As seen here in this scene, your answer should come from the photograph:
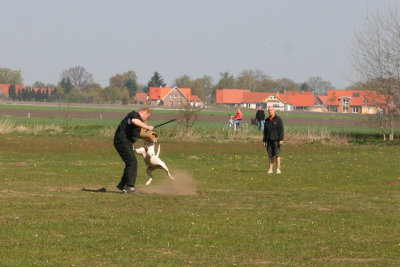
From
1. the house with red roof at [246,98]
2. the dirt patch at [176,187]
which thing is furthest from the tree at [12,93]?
the dirt patch at [176,187]

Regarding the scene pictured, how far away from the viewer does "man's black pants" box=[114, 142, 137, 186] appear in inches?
601

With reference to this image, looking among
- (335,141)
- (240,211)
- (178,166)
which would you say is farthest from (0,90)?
(240,211)

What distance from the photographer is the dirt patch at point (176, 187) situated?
1632cm

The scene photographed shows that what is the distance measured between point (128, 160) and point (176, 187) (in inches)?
89.0

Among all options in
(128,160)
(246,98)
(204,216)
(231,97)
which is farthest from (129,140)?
(231,97)

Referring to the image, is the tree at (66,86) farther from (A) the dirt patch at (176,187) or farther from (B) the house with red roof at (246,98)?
(A) the dirt patch at (176,187)

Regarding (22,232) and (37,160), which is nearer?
(22,232)

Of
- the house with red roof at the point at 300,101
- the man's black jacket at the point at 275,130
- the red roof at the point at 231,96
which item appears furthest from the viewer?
the red roof at the point at 231,96

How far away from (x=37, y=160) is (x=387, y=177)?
12.3 m

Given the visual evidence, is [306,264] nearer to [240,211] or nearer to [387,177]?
[240,211]

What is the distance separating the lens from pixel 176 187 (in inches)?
679

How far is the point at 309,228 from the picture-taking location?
11.1 metres

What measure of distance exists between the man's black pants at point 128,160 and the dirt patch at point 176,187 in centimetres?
90

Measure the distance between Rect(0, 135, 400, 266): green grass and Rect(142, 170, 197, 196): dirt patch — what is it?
0.07 metres
